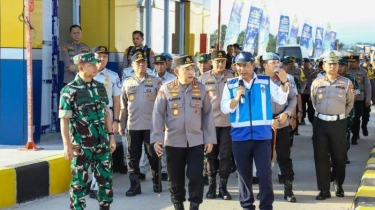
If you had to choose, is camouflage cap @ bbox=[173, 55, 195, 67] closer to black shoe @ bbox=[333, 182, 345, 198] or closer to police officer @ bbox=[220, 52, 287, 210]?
police officer @ bbox=[220, 52, 287, 210]

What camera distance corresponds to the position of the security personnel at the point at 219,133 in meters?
8.50

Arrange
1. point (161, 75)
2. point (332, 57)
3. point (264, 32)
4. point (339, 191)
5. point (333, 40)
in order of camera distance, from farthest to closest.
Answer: point (333, 40), point (264, 32), point (161, 75), point (339, 191), point (332, 57)

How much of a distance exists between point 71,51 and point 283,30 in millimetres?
29913

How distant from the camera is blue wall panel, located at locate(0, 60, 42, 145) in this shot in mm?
9461

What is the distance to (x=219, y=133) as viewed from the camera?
8617mm

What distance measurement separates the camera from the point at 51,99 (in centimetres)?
1057

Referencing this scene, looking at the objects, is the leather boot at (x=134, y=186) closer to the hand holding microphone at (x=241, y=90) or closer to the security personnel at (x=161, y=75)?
the security personnel at (x=161, y=75)

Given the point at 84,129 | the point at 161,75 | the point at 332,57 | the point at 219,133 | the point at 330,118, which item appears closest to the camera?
the point at 84,129

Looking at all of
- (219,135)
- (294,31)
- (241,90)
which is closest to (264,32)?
(294,31)

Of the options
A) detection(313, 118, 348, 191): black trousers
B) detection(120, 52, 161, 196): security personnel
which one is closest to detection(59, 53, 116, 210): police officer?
detection(120, 52, 161, 196): security personnel

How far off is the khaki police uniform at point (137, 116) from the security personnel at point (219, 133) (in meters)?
0.74

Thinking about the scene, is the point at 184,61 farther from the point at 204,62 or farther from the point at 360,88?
the point at 360,88

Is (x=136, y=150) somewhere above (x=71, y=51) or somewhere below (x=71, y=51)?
below

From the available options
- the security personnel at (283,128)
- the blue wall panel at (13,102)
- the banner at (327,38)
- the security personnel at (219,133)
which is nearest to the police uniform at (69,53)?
the blue wall panel at (13,102)
